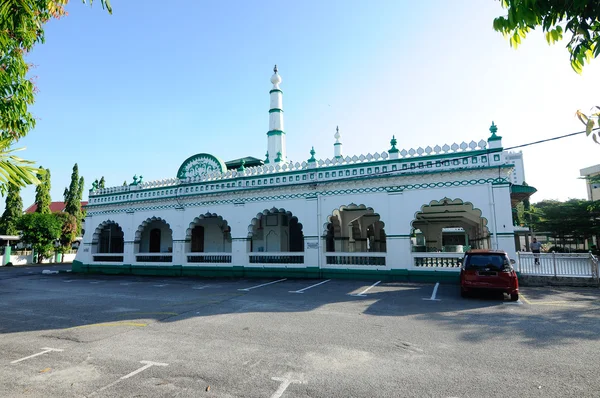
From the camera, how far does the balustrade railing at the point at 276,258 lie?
16.3 meters

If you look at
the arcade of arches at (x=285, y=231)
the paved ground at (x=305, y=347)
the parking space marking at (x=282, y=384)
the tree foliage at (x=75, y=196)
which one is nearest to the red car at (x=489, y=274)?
the paved ground at (x=305, y=347)

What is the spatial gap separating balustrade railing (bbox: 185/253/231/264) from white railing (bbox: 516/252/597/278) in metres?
12.9

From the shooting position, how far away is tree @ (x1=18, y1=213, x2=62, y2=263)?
101 feet

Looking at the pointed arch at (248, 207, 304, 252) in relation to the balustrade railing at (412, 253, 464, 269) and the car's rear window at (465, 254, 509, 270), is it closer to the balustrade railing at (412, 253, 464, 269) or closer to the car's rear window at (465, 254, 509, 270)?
the balustrade railing at (412, 253, 464, 269)

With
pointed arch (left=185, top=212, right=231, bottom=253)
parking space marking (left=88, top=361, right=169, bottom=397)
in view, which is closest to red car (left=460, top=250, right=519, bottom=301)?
parking space marking (left=88, top=361, right=169, bottom=397)

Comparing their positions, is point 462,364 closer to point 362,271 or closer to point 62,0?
point 62,0

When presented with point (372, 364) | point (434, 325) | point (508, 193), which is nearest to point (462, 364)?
point (372, 364)

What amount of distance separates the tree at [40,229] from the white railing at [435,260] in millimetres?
32547

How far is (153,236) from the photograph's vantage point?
22219 millimetres

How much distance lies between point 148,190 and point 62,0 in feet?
54.3

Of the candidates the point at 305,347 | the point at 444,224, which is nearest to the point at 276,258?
the point at 305,347

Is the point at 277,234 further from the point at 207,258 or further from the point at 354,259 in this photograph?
the point at 354,259

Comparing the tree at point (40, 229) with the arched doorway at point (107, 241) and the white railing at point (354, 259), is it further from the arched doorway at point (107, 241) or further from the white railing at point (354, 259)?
the white railing at point (354, 259)

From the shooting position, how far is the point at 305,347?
5.56m
